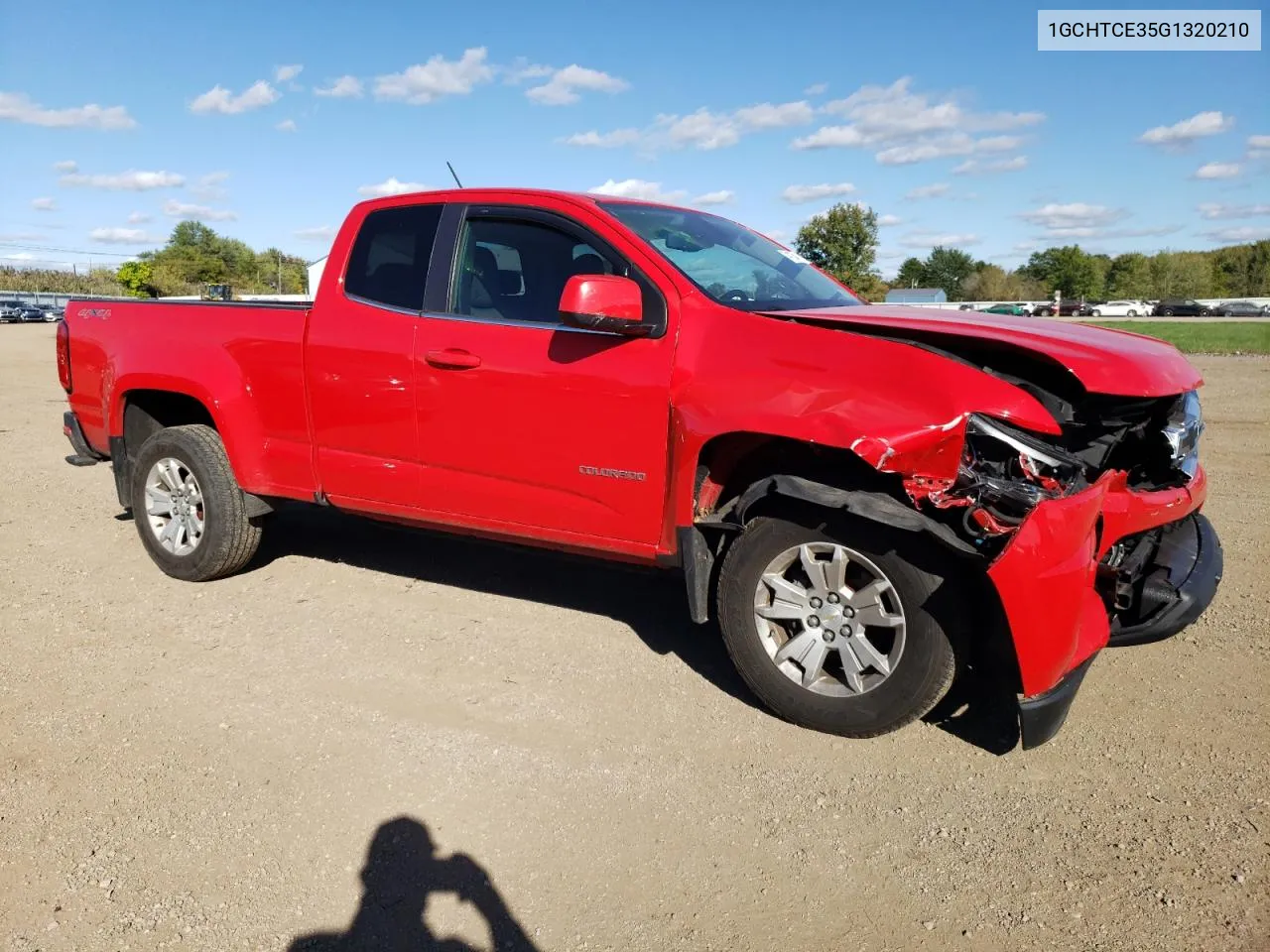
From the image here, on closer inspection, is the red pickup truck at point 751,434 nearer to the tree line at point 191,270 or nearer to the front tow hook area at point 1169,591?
the front tow hook area at point 1169,591

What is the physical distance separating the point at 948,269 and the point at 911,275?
19.6 feet

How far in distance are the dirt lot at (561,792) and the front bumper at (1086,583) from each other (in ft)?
1.28

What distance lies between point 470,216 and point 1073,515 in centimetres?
284

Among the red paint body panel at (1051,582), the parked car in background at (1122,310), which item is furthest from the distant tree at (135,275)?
the parked car in background at (1122,310)

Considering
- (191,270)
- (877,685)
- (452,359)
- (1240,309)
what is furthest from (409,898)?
(1240,309)

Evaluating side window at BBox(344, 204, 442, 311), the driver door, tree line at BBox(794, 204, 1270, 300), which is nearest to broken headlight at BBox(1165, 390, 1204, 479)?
the driver door

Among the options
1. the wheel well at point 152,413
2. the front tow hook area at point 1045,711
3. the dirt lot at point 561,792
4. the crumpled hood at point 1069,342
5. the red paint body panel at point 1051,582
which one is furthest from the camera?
the wheel well at point 152,413

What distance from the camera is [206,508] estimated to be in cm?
514

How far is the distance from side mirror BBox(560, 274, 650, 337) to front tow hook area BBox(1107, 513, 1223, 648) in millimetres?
2184

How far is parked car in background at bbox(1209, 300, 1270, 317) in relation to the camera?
78412mm

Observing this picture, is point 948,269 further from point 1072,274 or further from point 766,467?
point 766,467

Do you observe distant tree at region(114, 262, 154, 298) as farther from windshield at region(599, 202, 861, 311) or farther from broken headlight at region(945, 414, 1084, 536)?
broken headlight at region(945, 414, 1084, 536)

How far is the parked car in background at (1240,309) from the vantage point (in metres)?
78.4

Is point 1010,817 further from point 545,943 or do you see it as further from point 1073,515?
point 545,943
